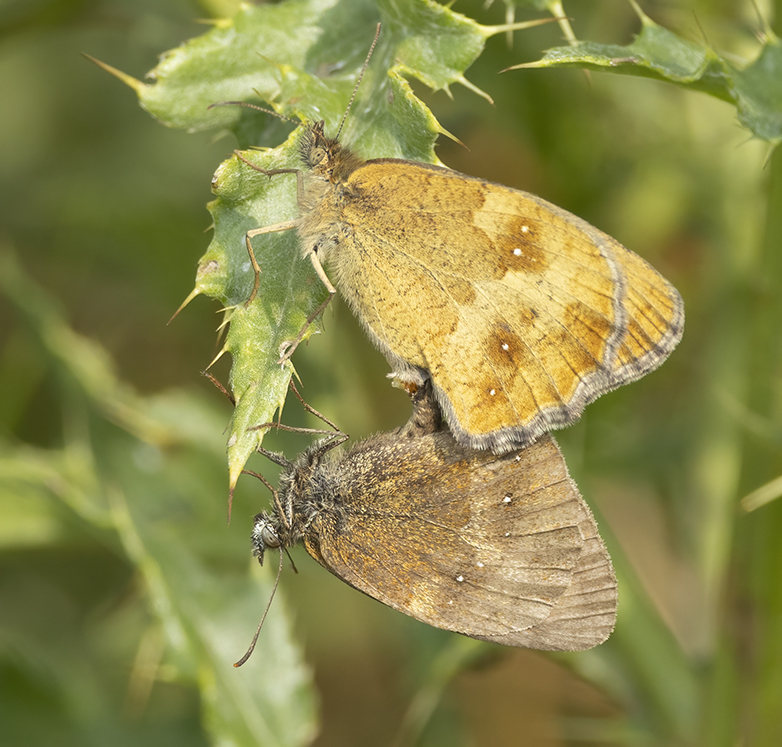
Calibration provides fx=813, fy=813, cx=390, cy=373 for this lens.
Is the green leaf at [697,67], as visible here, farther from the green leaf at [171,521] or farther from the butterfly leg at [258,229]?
the green leaf at [171,521]

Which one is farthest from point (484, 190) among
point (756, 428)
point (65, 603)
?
point (65, 603)

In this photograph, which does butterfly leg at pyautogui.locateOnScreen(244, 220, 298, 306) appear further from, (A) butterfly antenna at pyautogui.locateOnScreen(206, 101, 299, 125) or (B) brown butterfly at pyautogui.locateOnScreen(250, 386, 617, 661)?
(B) brown butterfly at pyautogui.locateOnScreen(250, 386, 617, 661)

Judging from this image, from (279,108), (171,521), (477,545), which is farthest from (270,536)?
(279,108)

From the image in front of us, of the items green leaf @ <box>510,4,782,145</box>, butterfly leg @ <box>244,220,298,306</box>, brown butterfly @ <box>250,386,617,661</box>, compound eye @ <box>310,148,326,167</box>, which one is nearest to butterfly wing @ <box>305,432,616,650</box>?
brown butterfly @ <box>250,386,617,661</box>

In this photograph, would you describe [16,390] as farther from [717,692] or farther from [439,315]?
[717,692]

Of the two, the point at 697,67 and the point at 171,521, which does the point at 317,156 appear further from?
the point at 171,521

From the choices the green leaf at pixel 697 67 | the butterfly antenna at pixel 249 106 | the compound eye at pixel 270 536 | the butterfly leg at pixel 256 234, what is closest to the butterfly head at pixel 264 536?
the compound eye at pixel 270 536

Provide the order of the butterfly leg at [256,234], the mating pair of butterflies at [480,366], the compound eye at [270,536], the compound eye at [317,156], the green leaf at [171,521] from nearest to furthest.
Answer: the butterfly leg at [256,234]
the mating pair of butterflies at [480,366]
the compound eye at [317,156]
the compound eye at [270,536]
the green leaf at [171,521]
